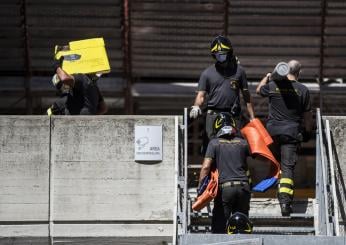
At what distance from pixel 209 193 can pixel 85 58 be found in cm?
297

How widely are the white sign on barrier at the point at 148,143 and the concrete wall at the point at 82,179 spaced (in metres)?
0.07

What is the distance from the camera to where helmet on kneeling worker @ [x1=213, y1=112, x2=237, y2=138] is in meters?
11.6

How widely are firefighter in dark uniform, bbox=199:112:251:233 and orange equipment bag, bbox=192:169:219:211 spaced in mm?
62

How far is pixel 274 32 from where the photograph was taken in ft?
56.9

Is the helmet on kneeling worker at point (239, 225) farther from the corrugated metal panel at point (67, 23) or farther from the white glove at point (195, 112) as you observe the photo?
the corrugated metal panel at point (67, 23)

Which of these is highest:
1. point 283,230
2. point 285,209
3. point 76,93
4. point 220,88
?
point 220,88

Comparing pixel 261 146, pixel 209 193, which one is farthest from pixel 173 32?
pixel 209 193

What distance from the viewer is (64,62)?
13.3m

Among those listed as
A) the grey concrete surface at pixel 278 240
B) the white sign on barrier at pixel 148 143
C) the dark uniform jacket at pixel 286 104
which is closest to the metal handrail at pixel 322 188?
the dark uniform jacket at pixel 286 104

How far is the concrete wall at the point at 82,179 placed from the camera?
1279 cm

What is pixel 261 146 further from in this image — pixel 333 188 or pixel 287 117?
pixel 333 188

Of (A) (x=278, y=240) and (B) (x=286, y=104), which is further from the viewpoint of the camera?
(B) (x=286, y=104)

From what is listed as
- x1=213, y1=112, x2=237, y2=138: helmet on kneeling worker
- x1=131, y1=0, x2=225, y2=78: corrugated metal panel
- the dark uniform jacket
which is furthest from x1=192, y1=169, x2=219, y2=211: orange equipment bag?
x1=131, y1=0, x2=225, y2=78: corrugated metal panel

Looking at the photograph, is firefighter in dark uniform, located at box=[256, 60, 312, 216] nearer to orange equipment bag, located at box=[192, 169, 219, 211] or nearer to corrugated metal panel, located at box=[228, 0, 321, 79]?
orange equipment bag, located at box=[192, 169, 219, 211]
